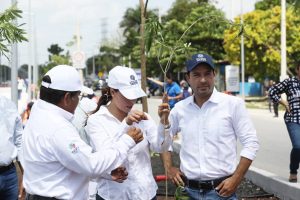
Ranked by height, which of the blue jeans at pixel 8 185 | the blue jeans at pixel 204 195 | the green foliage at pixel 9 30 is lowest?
the blue jeans at pixel 8 185

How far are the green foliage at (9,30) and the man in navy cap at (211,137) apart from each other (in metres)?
1.95

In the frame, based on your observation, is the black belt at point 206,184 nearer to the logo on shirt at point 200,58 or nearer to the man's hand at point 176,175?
the man's hand at point 176,175

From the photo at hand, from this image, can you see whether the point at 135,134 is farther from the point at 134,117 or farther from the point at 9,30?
the point at 9,30

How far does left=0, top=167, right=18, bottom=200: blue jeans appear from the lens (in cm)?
493

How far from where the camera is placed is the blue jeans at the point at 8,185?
4.93 m

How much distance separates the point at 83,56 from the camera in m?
21.6

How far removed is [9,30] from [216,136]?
92.4 inches

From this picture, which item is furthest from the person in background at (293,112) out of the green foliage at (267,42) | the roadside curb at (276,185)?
the green foliage at (267,42)

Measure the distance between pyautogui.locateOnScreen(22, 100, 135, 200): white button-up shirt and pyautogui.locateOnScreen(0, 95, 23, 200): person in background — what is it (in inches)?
67.2

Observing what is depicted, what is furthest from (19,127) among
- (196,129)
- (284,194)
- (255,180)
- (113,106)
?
(255,180)

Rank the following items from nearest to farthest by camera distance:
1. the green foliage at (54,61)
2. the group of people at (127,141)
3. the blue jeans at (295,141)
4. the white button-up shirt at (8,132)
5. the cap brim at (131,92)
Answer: the group of people at (127,141)
the cap brim at (131,92)
the white button-up shirt at (8,132)
the blue jeans at (295,141)
the green foliage at (54,61)

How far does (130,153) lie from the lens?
3730mm

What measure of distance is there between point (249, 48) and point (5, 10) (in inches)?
1269

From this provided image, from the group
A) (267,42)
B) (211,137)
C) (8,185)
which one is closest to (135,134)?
(211,137)
